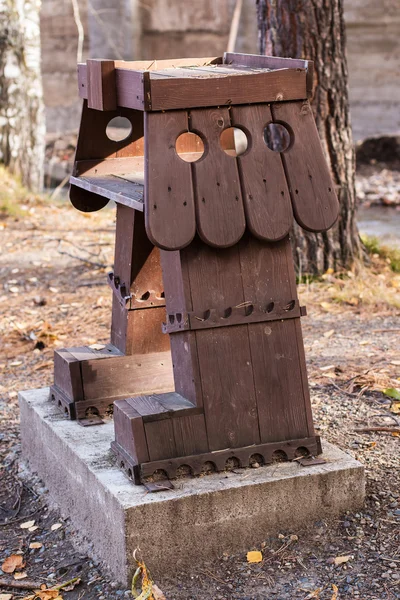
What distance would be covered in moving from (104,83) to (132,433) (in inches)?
48.3

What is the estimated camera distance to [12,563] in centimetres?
300

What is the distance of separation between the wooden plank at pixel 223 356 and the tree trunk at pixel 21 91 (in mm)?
6892

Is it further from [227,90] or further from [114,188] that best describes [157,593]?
[227,90]

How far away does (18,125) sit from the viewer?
9273mm

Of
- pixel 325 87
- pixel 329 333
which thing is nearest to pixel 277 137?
pixel 325 87

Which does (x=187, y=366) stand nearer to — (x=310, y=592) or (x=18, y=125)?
(x=310, y=592)

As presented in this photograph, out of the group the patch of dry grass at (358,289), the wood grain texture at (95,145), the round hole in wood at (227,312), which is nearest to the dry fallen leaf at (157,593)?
the round hole in wood at (227,312)

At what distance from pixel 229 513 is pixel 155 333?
94 cm

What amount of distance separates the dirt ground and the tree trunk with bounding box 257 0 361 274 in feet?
0.65

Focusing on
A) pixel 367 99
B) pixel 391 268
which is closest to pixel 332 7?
pixel 391 268

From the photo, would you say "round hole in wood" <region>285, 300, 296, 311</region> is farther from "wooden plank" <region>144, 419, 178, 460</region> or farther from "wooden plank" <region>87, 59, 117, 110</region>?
"wooden plank" <region>87, 59, 117, 110</region>

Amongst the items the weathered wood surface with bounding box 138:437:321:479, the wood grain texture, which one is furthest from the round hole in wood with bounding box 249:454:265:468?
the wood grain texture

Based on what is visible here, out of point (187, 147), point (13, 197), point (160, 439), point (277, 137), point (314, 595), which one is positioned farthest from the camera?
point (13, 197)

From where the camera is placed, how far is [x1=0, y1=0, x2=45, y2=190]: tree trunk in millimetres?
9031
